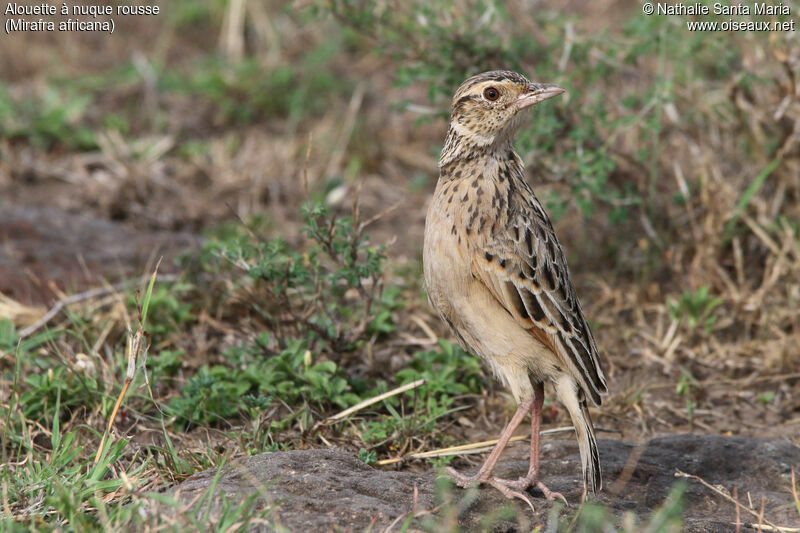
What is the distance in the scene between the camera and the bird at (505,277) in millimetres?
4691

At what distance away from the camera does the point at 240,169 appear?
9.44 m

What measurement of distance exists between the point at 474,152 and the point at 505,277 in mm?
729

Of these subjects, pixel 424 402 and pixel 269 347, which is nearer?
pixel 424 402

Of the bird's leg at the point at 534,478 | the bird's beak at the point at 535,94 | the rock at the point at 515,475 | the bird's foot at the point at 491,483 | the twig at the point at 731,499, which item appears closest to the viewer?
the rock at the point at 515,475

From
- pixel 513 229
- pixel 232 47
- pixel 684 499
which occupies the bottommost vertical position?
pixel 684 499

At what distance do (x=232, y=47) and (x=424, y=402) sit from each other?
7.13 metres

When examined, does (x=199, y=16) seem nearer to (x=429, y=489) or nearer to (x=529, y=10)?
(x=529, y=10)

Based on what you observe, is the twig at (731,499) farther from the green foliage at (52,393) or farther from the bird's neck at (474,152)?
the green foliage at (52,393)

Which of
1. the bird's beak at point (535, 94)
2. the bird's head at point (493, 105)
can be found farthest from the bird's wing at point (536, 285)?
the bird's beak at point (535, 94)

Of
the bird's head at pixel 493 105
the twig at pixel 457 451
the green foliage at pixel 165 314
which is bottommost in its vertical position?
the twig at pixel 457 451

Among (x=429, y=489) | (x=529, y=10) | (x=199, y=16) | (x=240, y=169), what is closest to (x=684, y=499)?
(x=429, y=489)

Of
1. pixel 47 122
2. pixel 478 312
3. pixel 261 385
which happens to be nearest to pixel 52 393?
pixel 261 385

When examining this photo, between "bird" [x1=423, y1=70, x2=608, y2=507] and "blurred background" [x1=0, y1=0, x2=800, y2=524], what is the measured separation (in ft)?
2.89

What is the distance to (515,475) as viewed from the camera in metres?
4.98
